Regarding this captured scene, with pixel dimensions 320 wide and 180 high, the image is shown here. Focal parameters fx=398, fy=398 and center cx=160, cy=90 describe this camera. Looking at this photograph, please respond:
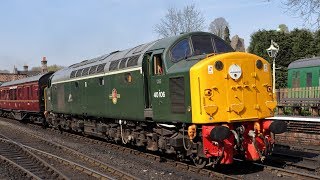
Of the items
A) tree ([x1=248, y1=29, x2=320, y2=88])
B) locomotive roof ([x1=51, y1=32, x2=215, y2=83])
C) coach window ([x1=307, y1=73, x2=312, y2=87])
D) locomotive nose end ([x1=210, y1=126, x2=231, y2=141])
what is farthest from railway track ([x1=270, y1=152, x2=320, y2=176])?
tree ([x1=248, y1=29, x2=320, y2=88])

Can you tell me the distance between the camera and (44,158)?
13367 mm

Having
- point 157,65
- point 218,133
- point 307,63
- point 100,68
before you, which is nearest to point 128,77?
point 157,65

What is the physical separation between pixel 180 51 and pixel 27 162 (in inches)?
249

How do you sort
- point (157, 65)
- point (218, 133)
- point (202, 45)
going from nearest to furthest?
point (218, 133), point (202, 45), point (157, 65)

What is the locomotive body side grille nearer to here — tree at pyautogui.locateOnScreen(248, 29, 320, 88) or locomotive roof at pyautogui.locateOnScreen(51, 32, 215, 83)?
locomotive roof at pyautogui.locateOnScreen(51, 32, 215, 83)

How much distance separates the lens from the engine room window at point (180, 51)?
10508mm

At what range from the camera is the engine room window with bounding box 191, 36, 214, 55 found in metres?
10.6

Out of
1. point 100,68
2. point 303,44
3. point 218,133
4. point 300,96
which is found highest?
point 303,44

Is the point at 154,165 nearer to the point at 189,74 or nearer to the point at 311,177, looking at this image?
the point at 189,74

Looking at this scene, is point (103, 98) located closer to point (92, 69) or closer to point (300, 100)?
point (92, 69)

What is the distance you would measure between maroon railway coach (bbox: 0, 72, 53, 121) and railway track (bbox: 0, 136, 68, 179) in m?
8.56

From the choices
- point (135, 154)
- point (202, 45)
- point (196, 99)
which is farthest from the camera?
point (135, 154)

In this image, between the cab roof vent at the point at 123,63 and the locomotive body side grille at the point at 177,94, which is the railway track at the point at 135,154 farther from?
the cab roof vent at the point at 123,63

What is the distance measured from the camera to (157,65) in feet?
36.4
